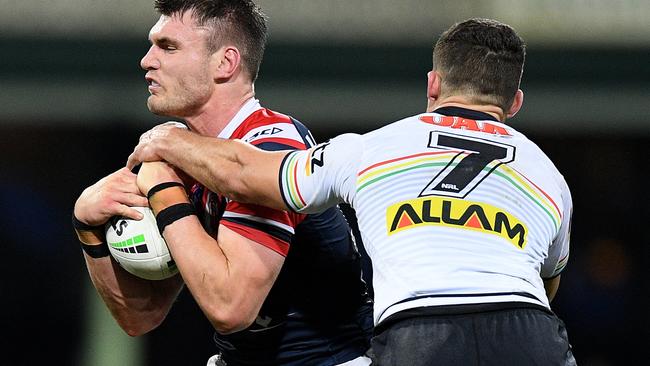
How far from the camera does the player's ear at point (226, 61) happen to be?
3.99 meters

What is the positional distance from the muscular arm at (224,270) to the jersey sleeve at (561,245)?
898mm

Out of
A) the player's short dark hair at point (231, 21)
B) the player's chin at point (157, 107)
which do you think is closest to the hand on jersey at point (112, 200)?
the player's chin at point (157, 107)

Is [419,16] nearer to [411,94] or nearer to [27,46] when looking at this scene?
[411,94]

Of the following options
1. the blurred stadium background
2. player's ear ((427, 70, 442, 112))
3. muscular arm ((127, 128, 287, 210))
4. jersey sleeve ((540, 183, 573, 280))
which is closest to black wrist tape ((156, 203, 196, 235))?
muscular arm ((127, 128, 287, 210))

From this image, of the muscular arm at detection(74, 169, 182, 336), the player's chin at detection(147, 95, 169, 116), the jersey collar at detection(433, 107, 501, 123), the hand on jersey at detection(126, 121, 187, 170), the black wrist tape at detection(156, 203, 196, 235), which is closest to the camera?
the jersey collar at detection(433, 107, 501, 123)

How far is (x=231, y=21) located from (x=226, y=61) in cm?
17

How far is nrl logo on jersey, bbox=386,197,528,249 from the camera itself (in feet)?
9.95

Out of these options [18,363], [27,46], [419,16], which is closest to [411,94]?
[419,16]

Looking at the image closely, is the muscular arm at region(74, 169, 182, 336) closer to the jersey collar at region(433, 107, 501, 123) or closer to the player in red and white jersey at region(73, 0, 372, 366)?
the player in red and white jersey at region(73, 0, 372, 366)

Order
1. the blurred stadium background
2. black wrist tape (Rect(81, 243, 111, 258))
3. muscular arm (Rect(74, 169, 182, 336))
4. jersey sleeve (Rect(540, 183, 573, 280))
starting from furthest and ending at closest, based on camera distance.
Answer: the blurred stadium background, black wrist tape (Rect(81, 243, 111, 258)), muscular arm (Rect(74, 169, 182, 336)), jersey sleeve (Rect(540, 183, 573, 280))

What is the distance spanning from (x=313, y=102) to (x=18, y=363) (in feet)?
11.4

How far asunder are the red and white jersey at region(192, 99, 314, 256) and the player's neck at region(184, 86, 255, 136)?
32mm

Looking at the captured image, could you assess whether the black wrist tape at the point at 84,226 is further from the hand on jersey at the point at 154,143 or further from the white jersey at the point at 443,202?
the white jersey at the point at 443,202

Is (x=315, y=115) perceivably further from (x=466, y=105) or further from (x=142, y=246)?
(x=466, y=105)
